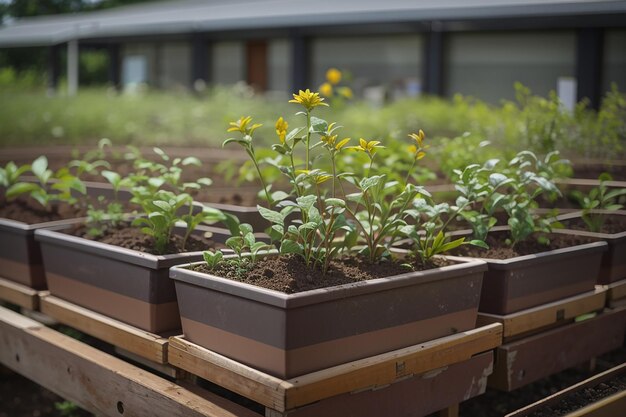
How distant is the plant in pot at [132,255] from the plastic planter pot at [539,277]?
0.85 m

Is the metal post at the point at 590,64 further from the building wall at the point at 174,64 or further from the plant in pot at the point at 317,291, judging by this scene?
the building wall at the point at 174,64

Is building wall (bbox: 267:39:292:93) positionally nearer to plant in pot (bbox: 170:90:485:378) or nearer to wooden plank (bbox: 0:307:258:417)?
wooden plank (bbox: 0:307:258:417)

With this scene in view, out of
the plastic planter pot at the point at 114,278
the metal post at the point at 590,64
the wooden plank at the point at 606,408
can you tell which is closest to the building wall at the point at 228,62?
the metal post at the point at 590,64

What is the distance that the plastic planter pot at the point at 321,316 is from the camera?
5.75ft

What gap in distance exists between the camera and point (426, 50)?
1077 cm

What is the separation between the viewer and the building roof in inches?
304

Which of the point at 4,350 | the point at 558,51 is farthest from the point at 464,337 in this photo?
the point at 558,51

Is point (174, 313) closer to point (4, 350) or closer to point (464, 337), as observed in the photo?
point (464, 337)

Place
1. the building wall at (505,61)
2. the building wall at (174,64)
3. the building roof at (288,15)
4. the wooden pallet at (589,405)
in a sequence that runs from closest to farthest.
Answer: the wooden pallet at (589,405)
the building roof at (288,15)
the building wall at (505,61)
the building wall at (174,64)

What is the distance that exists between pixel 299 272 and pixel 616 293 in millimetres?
1381

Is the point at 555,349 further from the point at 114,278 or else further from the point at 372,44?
the point at 372,44

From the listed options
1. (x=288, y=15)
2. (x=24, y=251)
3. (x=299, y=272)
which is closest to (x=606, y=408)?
(x=299, y=272)

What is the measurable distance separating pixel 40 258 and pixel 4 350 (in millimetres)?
393

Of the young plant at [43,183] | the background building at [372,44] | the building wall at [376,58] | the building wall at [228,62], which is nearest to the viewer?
the young plant at [43,183]
